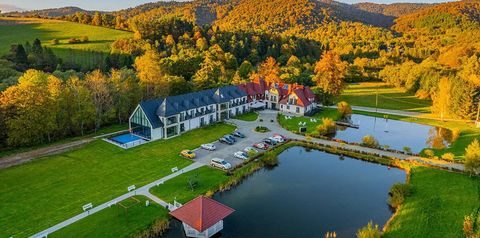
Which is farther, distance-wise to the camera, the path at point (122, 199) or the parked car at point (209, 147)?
the parked car at point (209, 147)

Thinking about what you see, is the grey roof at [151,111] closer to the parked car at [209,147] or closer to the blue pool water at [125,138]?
the blue pool water at [125,138]

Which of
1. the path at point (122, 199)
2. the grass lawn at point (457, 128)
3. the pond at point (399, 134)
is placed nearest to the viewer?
the path at point (122, 199)

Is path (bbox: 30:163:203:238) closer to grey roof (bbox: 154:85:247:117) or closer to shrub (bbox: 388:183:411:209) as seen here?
grey roof (bbox: 154:85:247:117)

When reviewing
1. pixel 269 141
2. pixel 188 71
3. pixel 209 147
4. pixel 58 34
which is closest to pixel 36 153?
pixel 209 147

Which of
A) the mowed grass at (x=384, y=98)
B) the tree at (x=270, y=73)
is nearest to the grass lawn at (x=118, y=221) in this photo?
the tree at (x=270, y=73)

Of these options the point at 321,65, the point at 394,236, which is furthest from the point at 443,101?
the point at 394,236

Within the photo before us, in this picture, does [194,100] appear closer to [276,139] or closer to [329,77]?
[276,139]
